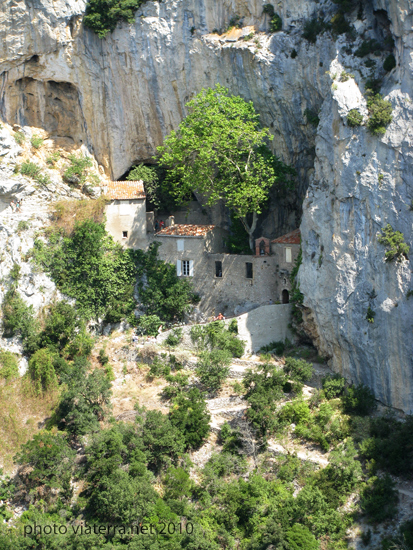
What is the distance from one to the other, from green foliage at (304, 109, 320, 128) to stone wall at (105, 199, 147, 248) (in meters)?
10.7

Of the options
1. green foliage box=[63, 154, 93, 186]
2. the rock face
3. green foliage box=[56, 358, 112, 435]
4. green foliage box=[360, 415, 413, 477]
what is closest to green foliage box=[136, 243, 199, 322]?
green foliage box=[56, 358, 112, 435]

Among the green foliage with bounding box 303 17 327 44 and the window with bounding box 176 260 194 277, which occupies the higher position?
the green foliage with bounding box 303 17 327 44

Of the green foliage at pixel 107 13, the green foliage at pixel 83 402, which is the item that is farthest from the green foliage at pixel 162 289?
the green foliage at pixel 107 13

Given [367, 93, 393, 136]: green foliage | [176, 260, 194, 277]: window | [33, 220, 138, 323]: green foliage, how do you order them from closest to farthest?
[367, 93, 393, 136]: green foliage → [33, 220, 138, 323]: green foliage → [176, 260, 194, 277]: window

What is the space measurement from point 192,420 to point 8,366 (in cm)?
1065

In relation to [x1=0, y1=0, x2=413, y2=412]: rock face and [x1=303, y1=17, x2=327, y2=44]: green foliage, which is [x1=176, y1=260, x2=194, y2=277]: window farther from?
[x1=303, y1=17, x2=327, y2=44]: green foliage

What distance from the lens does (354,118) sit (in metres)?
36.1

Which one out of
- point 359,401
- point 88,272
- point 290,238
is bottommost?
point 359,401

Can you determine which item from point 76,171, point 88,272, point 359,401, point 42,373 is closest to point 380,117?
point 359,401

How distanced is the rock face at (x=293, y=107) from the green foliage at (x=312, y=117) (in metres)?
0.37

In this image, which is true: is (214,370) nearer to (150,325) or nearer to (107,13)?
(150,325)

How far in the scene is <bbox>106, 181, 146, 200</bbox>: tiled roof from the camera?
4316cm

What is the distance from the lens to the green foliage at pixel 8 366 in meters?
38.2

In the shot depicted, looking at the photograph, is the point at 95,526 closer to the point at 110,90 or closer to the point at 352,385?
the point at 352,385
